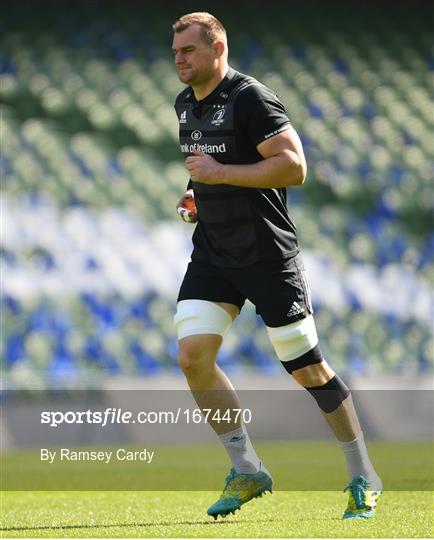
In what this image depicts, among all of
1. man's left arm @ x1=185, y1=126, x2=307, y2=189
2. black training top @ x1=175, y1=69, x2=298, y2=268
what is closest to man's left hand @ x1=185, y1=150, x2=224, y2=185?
man's left arm @ x1=185, y1=126, x2=307, y2=189

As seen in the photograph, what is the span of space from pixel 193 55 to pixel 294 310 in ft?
3.33

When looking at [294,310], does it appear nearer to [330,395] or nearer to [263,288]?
[263,288]

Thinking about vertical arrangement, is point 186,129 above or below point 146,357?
above

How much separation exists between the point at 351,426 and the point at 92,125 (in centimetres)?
867

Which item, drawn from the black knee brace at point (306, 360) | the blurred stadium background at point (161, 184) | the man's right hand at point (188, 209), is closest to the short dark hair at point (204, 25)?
the man's right hand at point (188, 209)

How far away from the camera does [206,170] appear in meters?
4.15

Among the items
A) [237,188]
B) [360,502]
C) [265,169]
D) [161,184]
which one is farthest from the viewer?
[161,184]

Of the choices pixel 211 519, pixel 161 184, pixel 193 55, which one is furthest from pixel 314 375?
pixel 161 184

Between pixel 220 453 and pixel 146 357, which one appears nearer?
pixel 220 453

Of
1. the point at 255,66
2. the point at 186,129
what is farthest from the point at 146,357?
the point at 186,129

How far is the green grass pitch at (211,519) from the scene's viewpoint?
155 inches

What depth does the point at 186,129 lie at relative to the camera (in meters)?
4.50

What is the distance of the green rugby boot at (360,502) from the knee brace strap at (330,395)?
0.29 meters

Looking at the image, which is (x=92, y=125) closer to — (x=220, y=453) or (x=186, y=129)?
(x=220, y=453)
